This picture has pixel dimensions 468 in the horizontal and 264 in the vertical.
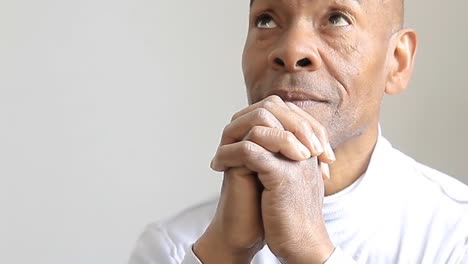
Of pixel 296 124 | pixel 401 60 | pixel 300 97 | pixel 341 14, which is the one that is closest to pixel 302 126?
pixel 296 124

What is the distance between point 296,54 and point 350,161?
21 cm

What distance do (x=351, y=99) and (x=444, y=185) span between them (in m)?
0.22

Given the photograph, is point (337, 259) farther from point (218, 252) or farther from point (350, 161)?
point (350, 161)

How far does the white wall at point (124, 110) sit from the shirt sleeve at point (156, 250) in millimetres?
430

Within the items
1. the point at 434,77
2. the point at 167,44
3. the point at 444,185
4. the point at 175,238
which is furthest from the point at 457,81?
the point at 175,238

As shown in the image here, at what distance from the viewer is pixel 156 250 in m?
1.03

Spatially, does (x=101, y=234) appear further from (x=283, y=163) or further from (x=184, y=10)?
(x=283, y=163)

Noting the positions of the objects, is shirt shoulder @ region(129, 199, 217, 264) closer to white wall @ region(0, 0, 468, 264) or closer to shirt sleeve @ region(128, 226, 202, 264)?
shirt sleeve @ region(128, 226, 202, 264)

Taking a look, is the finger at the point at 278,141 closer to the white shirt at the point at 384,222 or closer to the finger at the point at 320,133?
the finger at the point at 320,133

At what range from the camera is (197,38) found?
1.50 meters

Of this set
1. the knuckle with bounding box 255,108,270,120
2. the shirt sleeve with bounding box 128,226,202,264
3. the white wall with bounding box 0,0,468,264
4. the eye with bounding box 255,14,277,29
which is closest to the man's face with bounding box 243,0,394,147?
the eye with bounding box 255,14,277,29

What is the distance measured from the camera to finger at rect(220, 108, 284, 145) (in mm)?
800

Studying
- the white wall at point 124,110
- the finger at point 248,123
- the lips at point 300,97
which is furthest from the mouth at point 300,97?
the white wall at point 124,110

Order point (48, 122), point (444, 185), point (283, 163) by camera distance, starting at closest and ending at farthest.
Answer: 1. point (283, 163)
2. point (444, 185)
3. point (48, 122)
